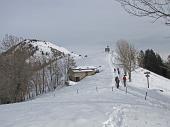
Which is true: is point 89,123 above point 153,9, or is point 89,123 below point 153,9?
below

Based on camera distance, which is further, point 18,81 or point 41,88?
point 41,88

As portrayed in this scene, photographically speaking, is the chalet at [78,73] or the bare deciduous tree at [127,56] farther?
the chalet at [78,73]

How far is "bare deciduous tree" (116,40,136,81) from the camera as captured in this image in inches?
3055

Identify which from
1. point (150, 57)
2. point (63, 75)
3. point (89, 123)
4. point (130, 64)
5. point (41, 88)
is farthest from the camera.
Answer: point (150, 57)

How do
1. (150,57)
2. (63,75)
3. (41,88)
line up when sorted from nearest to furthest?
1. (41,88)
2. (63,75)
3. (150,57)

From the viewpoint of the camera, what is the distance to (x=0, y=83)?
54.4 meters

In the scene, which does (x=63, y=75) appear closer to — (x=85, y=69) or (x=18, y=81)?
(x=85, y=69)

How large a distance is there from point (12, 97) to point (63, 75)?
5048cm

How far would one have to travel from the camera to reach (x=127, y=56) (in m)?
79.6

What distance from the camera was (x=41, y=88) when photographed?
9756 cm

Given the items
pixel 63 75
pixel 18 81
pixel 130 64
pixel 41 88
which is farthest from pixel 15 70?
pixel 63 75

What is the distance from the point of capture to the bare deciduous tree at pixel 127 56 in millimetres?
77600

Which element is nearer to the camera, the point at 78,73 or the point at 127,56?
the point at 127,56

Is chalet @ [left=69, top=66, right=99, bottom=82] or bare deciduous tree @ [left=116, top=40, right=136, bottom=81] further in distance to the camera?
chalet @ [left=69, top=66, right=99, bottom=82]
